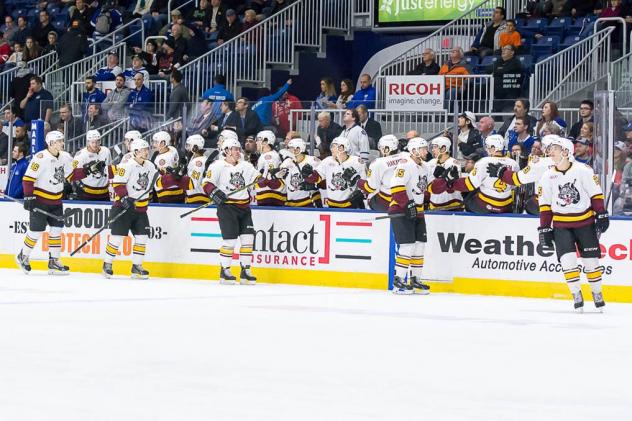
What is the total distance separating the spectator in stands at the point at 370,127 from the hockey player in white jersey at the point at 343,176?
47 cm

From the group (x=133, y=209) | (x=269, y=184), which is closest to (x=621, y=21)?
(x=269, y=184)

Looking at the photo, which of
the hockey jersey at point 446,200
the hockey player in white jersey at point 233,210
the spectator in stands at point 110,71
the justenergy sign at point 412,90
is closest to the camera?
the hockey jersey at point 446,200

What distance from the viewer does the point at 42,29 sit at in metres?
26.2

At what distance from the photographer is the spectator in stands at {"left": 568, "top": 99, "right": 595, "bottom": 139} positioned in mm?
15629

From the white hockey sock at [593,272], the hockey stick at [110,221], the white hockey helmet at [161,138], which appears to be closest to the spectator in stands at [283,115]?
the white hockey helmet at [161,138]

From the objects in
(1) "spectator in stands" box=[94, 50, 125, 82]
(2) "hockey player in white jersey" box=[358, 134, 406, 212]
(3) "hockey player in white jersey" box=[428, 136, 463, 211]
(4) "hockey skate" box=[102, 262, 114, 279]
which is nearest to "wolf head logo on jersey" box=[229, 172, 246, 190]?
(2) "hockey player in white jersey" box=[358, 134, 406, 212]

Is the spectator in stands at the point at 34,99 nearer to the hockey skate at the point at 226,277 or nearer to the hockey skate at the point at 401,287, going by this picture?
the hockey skate at the point at 226,277

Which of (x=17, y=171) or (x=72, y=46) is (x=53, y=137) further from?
(x=72, y=46)

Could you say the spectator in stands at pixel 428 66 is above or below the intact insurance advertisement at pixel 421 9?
below

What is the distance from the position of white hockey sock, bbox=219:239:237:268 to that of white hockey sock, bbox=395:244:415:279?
2.10 m

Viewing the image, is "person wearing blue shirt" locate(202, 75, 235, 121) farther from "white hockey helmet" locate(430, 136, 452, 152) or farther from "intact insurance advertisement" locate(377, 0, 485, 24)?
"white hockey helmet" locate(430, 136, 452, 152)

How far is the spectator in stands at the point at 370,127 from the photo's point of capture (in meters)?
17.2

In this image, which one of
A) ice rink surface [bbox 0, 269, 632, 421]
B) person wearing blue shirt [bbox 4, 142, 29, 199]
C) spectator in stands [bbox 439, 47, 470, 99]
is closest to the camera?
ice rink surface [bbox 0, 269, 632, 421]

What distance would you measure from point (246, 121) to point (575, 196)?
562 centimetres
